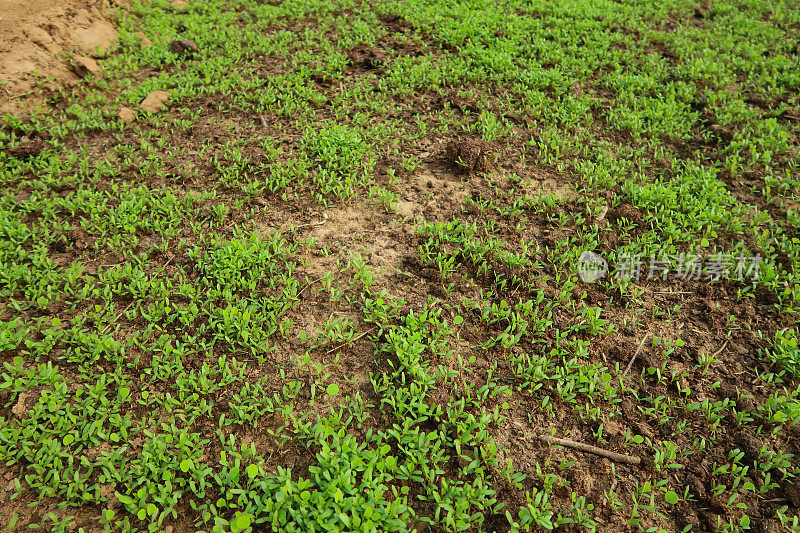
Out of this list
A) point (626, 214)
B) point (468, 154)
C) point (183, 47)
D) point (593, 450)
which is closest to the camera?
point (593, 450)

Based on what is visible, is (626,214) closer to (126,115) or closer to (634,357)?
(634,357)

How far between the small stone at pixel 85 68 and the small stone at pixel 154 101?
3.28 ft

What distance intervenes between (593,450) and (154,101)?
6.05m

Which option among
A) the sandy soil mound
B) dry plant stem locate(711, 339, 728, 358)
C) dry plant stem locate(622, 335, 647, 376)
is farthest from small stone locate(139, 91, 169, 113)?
dry plant stem locate(711, 339, 728, 358)

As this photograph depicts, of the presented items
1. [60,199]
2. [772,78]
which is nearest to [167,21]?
[60,199]

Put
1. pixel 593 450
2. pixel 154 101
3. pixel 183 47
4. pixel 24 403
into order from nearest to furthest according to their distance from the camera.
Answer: pixel 593 450 < pixel 24 403 < pixel 154 101 < pixel 183 47

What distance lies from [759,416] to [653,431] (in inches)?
27.8

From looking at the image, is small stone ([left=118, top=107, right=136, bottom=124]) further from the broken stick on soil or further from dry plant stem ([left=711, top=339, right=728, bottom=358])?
dry plant stem ([left=711, top=339, right=728, bottom=358])

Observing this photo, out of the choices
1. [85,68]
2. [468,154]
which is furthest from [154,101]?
[468,154]

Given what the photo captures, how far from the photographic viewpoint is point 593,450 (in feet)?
8.91

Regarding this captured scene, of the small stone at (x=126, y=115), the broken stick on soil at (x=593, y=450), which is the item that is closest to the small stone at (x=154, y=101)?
the small stone at (x=126, y=115)

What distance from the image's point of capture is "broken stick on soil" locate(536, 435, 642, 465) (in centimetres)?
268

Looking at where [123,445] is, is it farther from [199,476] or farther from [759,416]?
[759,416]

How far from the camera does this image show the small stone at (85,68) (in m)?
5.75
